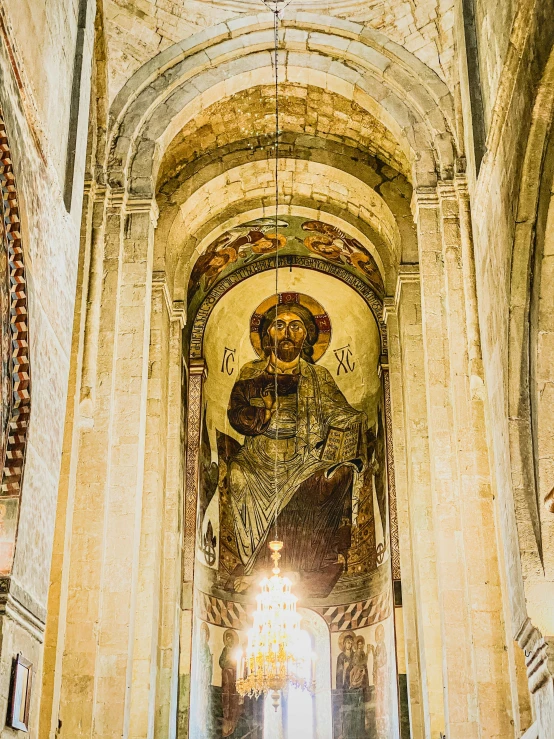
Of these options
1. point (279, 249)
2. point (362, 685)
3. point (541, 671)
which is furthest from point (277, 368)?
point (541, 671)

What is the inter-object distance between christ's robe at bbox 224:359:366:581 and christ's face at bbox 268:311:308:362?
0.94ft

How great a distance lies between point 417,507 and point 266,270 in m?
5.98

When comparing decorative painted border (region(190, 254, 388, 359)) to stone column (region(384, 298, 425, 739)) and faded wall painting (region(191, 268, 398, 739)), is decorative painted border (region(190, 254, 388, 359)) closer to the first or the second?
faded wall painting (region(191, 268, 398, 739))

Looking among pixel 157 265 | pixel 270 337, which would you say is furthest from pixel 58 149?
pixel 270 337

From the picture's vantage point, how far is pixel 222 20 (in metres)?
11.3

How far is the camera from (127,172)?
35.4ft

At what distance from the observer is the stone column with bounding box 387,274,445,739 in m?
9.80

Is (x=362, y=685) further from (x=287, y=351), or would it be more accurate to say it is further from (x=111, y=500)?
(x=111, y=500)

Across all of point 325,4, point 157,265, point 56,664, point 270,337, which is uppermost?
point 325,4

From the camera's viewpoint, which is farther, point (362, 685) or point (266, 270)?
point (266, 270)

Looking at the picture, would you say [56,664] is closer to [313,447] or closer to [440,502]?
[440,502]

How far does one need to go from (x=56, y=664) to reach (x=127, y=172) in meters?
5.76

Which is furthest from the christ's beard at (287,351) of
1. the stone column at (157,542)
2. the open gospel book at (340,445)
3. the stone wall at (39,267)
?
the stone wall at (39,267)

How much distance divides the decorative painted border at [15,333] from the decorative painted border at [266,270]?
8.29 m
